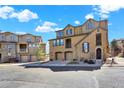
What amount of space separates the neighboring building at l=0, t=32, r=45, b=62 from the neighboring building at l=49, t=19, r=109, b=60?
346 centimetres

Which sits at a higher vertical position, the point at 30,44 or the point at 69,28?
the point at 69,28

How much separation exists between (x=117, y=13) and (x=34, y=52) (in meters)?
18.5

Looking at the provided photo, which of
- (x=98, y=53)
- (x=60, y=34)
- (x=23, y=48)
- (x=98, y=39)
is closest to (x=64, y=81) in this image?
(x=98, y=53)

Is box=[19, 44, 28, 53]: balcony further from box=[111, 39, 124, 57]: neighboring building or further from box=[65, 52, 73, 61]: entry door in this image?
box=[111, 39, 124, 57]: neighboring building

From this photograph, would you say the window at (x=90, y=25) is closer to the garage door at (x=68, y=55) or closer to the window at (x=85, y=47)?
the window at (x=85, y=47)

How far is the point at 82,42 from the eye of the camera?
81.8ft

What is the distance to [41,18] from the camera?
17188mm

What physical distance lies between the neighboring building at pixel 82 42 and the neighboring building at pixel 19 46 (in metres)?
3.46

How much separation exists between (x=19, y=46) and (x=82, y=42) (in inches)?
425

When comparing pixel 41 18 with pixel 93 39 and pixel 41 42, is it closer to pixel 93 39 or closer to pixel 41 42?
pixel 93 39

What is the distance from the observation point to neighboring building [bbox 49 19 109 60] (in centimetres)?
2373

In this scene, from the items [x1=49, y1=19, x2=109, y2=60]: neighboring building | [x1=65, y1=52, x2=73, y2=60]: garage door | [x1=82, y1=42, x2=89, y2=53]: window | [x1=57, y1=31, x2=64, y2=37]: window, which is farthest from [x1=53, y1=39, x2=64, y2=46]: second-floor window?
[x1=82, y1=42, x2=89, y2=53]: window

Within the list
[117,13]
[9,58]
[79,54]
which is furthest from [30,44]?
[117,13]

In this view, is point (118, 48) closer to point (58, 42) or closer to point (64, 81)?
point (58, 42)
